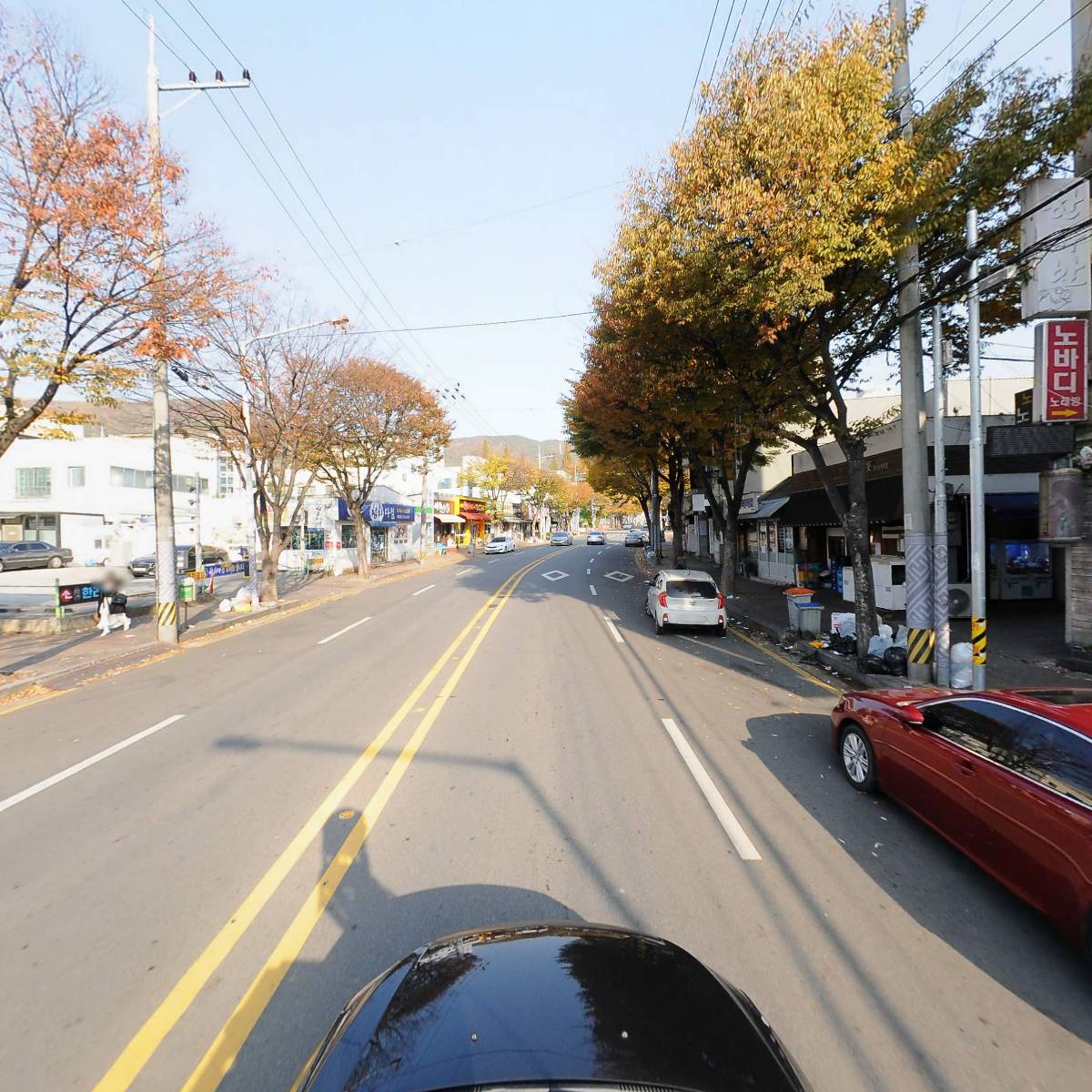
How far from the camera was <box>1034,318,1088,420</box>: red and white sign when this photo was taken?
407 inches

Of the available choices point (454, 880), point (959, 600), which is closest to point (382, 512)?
point (959, 600)

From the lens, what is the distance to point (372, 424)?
27812 mm

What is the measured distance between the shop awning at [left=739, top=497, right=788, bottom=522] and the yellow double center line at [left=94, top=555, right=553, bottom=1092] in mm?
20916

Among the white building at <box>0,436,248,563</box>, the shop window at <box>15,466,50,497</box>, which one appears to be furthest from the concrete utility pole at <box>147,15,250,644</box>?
the shop window at <box>15,466,50,497</box>

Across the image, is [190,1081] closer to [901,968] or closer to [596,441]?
[901,968]

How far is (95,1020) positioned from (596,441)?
82.4ft

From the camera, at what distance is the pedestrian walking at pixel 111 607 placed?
603 inches

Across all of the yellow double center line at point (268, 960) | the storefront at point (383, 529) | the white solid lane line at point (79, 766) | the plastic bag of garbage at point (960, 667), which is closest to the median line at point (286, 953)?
the yellow double center line at point (268, 960)

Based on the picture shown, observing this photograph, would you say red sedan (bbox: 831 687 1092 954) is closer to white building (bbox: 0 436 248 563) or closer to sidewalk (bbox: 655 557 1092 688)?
sidewalk (bbox: 655 557 1092 688)

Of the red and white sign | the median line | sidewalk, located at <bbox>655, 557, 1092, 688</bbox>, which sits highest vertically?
the red and white sign

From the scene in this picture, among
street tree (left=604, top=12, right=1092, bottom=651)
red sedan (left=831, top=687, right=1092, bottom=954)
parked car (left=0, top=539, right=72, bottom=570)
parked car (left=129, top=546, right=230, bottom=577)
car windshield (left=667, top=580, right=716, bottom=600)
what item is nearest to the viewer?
red sedan (left=831, top=687, right=1092, bottom=954)

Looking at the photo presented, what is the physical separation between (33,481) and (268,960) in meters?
46.3

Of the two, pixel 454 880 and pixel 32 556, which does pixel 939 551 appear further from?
pixel 32 556

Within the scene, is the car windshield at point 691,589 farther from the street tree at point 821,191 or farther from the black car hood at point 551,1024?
the black car hood at point 551,1024
